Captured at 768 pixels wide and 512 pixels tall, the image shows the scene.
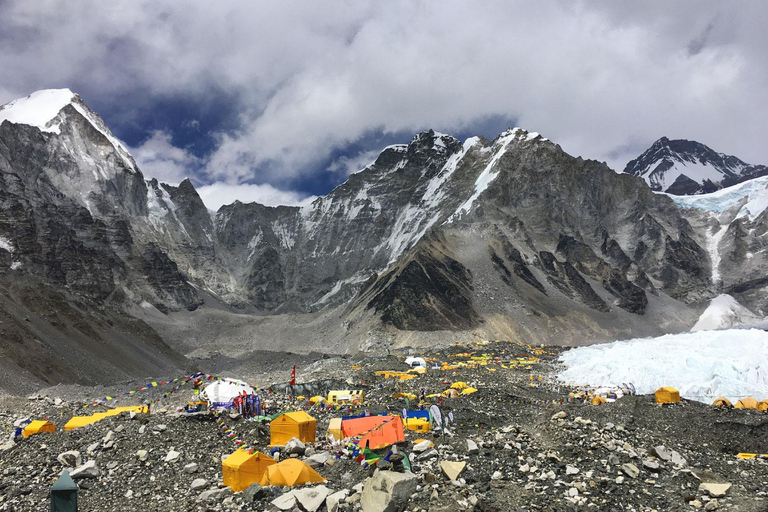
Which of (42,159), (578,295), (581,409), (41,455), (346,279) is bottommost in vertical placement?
(581,409)

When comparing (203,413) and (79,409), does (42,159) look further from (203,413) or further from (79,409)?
(203,413)

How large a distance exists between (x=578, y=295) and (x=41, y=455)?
118953 mm

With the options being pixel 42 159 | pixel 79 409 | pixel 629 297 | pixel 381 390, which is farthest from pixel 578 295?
pixel 42 159

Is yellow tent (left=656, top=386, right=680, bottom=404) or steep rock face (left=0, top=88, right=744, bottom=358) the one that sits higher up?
steep rock face (left=0, top=88, right=744, bottom=358)

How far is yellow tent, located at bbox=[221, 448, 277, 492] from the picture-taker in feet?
39.6

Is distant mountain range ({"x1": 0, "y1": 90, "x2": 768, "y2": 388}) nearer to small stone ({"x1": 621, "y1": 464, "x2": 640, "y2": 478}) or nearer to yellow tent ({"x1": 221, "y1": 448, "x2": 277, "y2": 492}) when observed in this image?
yellow tent ({"x1": 221, "y1": 448, "x2": 277, "y2": 492})

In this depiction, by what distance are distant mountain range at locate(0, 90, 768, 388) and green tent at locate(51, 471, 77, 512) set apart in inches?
1293

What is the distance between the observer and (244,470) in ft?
39.8

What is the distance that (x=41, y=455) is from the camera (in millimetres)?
14781

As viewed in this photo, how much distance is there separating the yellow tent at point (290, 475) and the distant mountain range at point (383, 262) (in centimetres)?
3575

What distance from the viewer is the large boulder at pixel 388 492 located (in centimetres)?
954

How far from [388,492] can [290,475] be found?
323 centimetres

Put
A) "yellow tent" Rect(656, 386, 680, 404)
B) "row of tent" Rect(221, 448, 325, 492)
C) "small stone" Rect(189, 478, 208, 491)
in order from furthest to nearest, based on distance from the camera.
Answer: "yellow tent" Rect(656, 386, 680, 404)
"small stone" Rect(189, 478, 208, 491)
"row of tent" Rect(221, 448, 325, 492)

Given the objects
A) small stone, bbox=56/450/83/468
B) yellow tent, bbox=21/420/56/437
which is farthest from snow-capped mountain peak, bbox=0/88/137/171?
small stone, bbox=56/450/83/468
